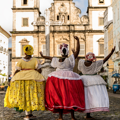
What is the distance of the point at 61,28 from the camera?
39062 millimetres

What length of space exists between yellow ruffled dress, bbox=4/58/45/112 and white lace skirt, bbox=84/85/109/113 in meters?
1.00

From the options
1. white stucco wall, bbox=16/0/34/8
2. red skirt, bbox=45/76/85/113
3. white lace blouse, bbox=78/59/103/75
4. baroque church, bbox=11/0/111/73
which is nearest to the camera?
red skirt, bbox=45/76/85/113

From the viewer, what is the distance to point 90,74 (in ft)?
20.1

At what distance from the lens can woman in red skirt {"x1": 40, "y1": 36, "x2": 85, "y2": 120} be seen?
216 inches

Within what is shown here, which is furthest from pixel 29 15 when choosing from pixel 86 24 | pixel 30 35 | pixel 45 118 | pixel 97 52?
pixel 45 118

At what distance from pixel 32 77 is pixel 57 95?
2.38ft

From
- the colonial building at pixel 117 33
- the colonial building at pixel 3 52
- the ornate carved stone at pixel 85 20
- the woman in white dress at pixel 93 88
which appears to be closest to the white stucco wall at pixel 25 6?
the colonial building at pixel 3 52

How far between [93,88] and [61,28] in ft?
110

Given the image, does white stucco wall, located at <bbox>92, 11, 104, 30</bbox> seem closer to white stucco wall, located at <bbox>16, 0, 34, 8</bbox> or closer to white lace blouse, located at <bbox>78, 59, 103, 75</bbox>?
white stucco wall, located at <bbox>16, 0, 34, 8</bbox>

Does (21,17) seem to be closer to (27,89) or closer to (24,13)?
(24,13)

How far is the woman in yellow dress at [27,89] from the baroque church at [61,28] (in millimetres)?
33034

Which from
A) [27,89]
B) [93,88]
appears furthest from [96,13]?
[27,89]

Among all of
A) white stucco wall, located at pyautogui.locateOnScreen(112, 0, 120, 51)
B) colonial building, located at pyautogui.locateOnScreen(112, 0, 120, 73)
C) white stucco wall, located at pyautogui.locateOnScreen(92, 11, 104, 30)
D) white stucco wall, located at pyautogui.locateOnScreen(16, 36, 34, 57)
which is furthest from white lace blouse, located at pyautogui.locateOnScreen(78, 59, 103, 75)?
white stucco wall, located at pyautogui.locateOnScreen(16, 36, 34, 57)

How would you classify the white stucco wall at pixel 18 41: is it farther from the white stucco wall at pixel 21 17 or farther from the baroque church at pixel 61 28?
the white stucco wall at pixel 21 17
